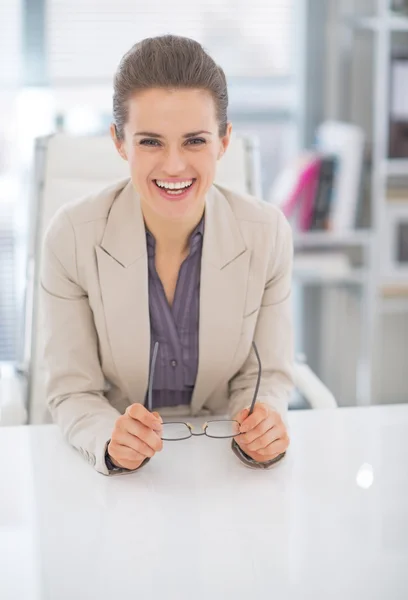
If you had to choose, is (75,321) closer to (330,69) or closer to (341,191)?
(341,191)

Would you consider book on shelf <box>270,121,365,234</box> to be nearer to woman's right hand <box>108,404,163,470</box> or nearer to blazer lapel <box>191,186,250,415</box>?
blazer lapel <box>191,186,250,415</box>

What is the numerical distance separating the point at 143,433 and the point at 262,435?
0.54 feet

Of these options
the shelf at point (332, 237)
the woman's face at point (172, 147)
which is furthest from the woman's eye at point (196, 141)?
the shelf at point (332, 237)

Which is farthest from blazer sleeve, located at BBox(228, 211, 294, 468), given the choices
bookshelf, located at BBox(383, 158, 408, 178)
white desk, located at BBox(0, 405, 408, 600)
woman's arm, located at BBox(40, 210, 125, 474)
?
bookshelf, located at BBox(383, 158, 408, 178)

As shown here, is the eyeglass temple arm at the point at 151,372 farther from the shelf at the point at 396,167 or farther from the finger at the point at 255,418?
the shelf at the point at 396,167

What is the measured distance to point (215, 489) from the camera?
110cm

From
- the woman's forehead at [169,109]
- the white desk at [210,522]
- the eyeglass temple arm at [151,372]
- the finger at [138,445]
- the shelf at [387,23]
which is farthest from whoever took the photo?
the shelf at [387,23]

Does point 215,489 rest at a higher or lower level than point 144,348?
lower

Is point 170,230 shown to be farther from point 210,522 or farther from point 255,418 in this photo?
point 210,522

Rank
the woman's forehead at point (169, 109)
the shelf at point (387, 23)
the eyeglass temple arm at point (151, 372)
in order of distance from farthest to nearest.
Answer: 1. the shelf at point (387, 23)
2. the eyeglass temple arm at point (151, 372)
3. the woman's forehead at point (169, 109)

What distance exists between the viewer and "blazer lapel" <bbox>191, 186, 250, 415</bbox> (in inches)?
54.3

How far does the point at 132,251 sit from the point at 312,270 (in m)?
1.50

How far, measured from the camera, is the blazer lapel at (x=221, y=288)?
54.3 inches

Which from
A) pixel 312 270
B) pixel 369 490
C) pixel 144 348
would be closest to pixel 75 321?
pixel 144 348
